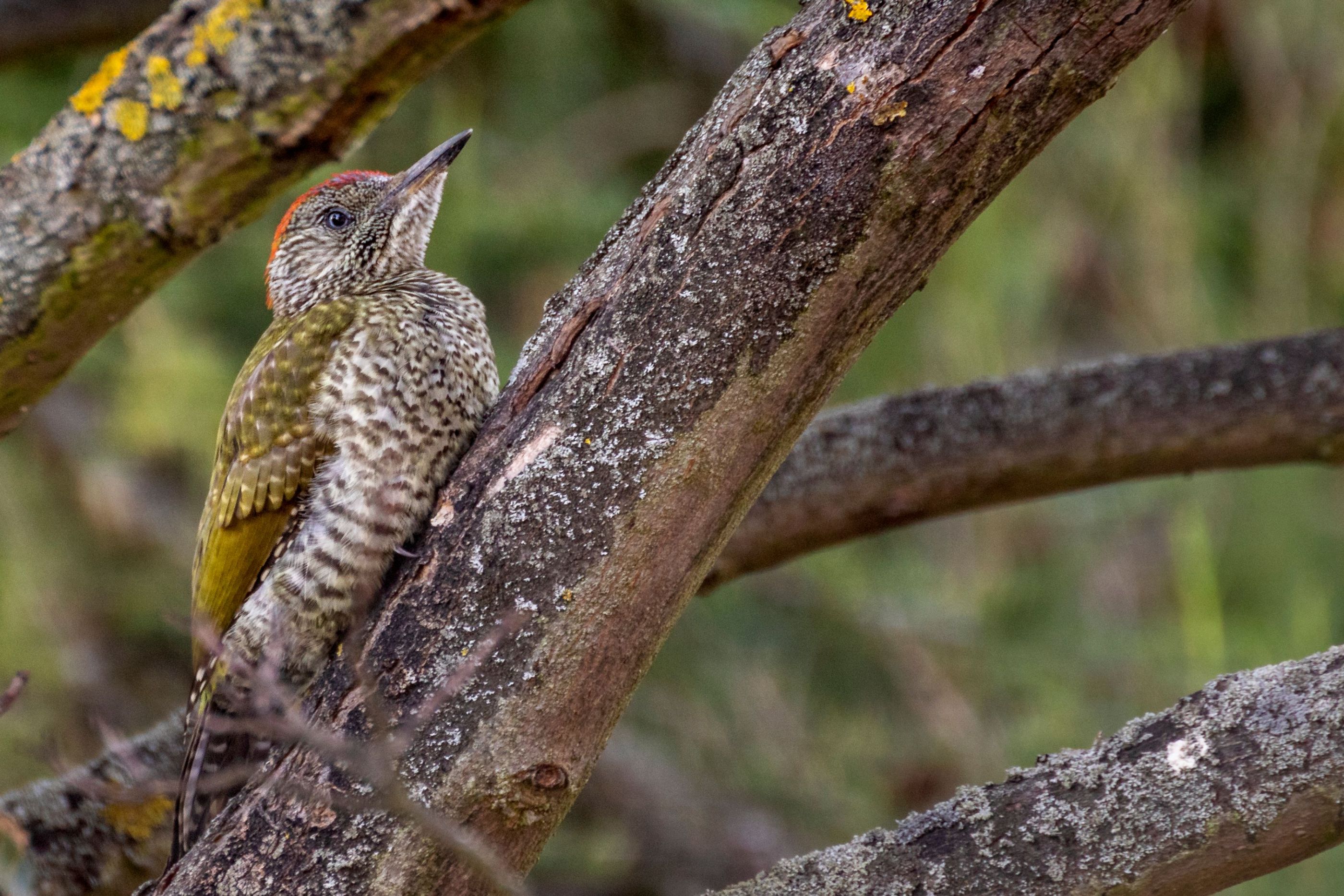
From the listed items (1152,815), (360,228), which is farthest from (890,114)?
(360,228)

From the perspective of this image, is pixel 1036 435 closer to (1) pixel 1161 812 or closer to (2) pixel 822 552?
(1) pixel 1161 812

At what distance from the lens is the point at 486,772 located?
1.74m

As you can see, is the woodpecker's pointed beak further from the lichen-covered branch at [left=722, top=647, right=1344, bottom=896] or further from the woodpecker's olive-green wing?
the lichen-covered branch at [left=722, top=647, right=1344, bottom=896]

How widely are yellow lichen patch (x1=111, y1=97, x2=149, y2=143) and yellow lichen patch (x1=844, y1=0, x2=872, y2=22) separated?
148 centimetres

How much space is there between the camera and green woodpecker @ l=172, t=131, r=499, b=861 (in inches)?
94.2

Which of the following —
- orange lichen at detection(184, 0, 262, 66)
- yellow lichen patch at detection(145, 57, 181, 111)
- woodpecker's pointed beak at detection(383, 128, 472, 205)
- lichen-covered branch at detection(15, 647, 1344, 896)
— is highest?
woodpecker's pointed beak at detection(383, 128, 472, 205)

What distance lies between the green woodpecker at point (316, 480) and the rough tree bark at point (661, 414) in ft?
1.65

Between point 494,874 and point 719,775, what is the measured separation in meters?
4.21

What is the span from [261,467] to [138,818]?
911mm

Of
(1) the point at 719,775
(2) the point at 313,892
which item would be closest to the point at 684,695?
(1) the point at 719,775

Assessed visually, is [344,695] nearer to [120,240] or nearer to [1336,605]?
[120,240]

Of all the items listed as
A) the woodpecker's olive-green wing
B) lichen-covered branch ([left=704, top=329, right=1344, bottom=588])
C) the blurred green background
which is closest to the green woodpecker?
the woodpecker's olive-green wing

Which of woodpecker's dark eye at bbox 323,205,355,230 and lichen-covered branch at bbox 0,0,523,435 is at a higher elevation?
woodpecker's dark eye at bbox 323,205,355,230

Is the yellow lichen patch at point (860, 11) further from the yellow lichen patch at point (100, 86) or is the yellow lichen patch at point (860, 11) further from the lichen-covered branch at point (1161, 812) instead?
the yellow lichen patch at point (100, 86)
